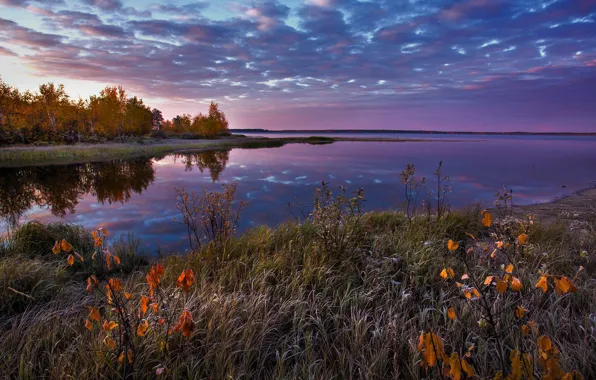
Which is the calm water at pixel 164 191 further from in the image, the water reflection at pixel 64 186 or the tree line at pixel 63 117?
the tree line at pixel 63 117

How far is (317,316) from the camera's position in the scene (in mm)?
3678

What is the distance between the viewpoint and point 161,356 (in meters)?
3.02

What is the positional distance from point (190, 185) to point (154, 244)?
38.9 feet

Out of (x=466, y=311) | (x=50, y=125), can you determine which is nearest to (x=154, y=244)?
(x=466, y=311)

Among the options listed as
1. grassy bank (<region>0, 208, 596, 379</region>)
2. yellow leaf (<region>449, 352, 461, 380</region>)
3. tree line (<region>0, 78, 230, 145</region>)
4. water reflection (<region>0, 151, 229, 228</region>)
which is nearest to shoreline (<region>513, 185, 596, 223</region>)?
grassy bank (<region>0, 208, 596, 379</region>)

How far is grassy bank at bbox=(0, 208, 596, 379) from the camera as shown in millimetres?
2941

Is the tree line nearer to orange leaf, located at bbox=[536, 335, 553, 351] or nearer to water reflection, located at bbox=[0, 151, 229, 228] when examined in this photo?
water reflection, located at bbox=[0, 151, 229, 228]

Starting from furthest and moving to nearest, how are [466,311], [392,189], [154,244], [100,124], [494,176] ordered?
[100,124]
[494,176]
[392,189]
[154,244]
[466,311]

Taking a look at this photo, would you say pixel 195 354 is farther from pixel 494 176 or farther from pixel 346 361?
pixel 494 176

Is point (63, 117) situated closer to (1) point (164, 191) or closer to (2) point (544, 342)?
(1) point (164, 191)

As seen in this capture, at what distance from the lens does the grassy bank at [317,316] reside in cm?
294

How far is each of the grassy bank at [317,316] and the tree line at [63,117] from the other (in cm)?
5633

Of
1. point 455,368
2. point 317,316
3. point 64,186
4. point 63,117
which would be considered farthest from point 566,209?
point 63,117

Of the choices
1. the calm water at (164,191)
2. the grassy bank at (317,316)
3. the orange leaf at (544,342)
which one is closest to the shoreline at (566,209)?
the calm water at (164,191)
